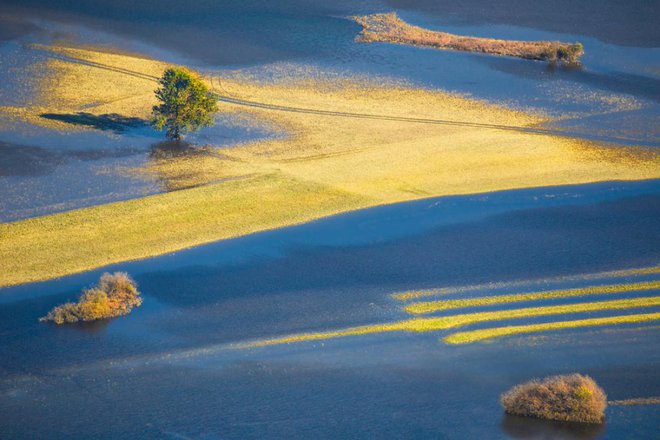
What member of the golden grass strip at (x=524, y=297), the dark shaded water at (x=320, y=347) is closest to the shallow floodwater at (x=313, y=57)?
the dark shaded water at (x=320, y=347)

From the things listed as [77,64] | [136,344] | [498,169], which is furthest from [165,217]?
[77,64]

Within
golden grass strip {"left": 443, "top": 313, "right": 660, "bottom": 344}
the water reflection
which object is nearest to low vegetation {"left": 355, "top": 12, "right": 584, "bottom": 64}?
golden grass strip {"left": 443, "top": 313, "right": 660, "bottom": 344}

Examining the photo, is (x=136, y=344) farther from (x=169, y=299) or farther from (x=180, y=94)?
(x=180, y=94)

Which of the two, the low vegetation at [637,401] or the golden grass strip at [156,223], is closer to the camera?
the low vegetation at [637,401]

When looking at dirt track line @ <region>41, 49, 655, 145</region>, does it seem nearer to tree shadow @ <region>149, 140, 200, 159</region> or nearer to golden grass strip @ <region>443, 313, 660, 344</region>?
tree shadow @ <region>149, 140, 200, 159</region>

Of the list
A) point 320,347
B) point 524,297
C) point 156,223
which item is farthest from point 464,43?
point 320,347

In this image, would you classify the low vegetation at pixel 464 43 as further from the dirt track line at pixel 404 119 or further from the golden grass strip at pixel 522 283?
the golden grass strip at pixel 522 283

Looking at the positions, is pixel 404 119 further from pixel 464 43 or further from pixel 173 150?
pixel 464 43
